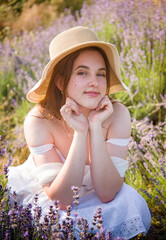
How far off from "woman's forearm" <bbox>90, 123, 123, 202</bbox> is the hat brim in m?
0.49

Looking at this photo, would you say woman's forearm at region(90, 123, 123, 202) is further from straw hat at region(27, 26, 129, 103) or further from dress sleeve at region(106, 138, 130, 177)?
straw hat at region(27, 26, 129, 103)

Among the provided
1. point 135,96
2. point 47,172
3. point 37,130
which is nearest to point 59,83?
point 37,130

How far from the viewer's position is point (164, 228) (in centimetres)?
223

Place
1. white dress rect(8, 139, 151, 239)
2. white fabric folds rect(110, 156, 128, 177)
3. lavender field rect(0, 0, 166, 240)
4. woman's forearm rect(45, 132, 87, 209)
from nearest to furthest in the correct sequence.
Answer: woman's forearm rect(45, 132, 87, 209) → white dress rect(8, 139, 151, 239) → white fabric folds rect(110, 156, 128, 177) → lavender field rect(0, 0, 166, 240)

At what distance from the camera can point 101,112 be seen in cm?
205

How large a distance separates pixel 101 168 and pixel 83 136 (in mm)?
238

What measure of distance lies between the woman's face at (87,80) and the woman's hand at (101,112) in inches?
2.2

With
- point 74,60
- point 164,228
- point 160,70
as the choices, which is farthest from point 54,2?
point 164,228

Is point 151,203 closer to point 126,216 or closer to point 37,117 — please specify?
point 126,216

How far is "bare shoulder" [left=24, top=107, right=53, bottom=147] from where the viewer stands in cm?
208

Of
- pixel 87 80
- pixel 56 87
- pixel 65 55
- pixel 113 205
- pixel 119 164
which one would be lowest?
pixel 113 205

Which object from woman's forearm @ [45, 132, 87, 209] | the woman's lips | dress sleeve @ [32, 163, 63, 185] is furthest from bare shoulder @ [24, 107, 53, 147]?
the woman's lips

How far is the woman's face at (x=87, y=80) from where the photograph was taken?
1.94 meters

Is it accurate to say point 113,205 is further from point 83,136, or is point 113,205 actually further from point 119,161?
point 83,136
